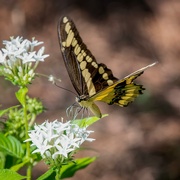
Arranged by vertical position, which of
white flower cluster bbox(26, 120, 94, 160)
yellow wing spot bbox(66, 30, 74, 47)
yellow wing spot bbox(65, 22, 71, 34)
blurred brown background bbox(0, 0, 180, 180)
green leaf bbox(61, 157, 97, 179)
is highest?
blurred brown background bbox(0, 0, 180, 180)

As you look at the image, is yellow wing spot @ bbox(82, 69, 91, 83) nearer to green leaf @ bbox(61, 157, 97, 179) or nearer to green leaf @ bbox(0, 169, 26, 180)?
green leaf @ bbox(61, 157, 97, 179)

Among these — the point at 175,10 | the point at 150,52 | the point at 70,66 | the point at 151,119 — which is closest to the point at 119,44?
the point at 150,52

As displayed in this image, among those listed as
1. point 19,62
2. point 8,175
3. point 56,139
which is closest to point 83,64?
point 19,62

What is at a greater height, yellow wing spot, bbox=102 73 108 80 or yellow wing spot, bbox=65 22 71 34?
yellow wing spot, bbox=65 22 71 34

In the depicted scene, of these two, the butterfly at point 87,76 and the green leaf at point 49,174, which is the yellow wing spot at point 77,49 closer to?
the butterfly at point 87,76

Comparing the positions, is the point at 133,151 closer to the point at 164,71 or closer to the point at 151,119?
the point at 151,119

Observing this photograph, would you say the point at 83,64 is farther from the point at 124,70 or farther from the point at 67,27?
the point at 124,70

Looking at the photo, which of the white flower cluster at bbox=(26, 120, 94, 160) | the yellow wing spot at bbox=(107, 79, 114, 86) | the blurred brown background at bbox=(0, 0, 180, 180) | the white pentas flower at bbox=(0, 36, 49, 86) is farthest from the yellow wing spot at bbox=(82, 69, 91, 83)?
the blurred brown background at bbox=(0, 0, 180, 180)

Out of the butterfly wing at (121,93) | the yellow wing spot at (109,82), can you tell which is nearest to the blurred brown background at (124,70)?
the butterfly wing at (121,93)
